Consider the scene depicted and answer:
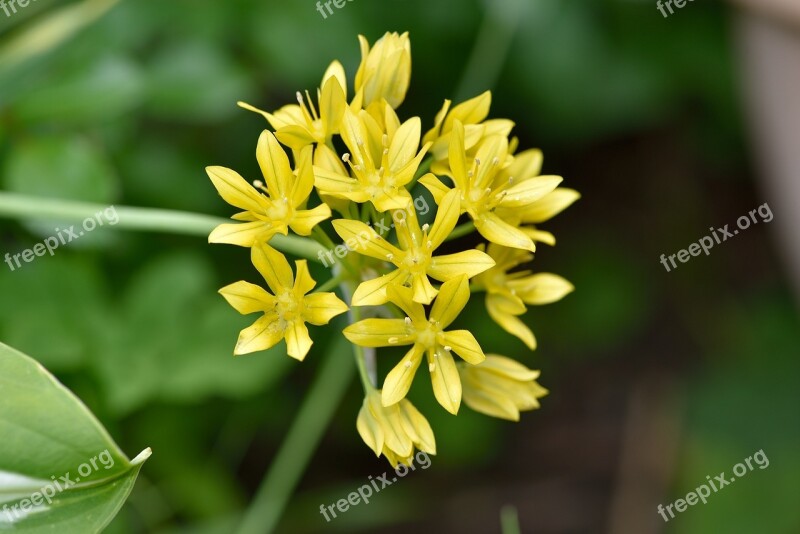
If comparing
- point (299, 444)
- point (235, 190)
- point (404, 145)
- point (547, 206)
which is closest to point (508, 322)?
point (547, 206)

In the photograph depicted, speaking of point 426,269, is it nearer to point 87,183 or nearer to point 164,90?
point 87,183

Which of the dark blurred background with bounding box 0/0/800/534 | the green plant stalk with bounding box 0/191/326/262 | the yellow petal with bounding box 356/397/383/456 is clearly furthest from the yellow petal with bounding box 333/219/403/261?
the dark blurred background with bounding box 0/0/800/534

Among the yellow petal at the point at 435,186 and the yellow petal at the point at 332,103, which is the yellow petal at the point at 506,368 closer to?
the yellow petal at the point at 435,186

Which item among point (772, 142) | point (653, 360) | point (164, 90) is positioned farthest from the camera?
point (653, 360)

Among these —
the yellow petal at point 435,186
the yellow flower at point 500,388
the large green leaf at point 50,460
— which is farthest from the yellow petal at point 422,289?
the large green leaf at point 50,460

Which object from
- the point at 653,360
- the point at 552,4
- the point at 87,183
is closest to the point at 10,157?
the point at 87,183

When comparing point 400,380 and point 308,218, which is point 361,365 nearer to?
point 400,380

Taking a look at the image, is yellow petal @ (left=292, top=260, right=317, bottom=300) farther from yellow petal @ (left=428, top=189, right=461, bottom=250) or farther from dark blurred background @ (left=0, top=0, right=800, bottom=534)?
dark blurred background @ (left=0, top=0, right=800, bottom=534)
